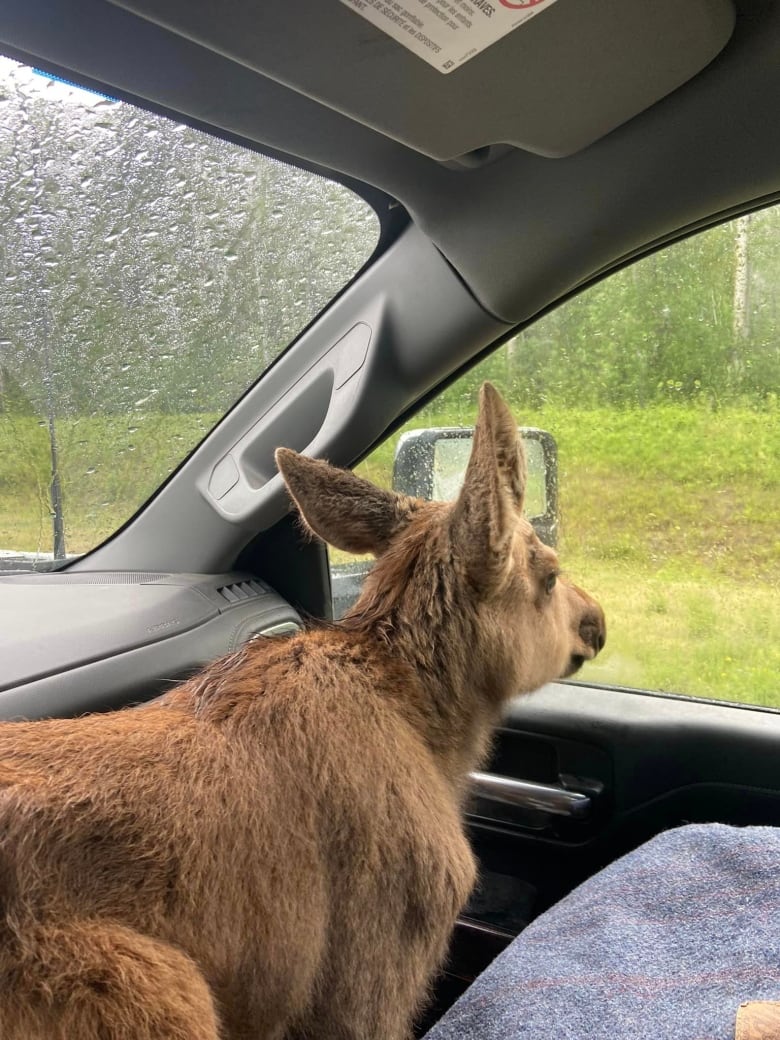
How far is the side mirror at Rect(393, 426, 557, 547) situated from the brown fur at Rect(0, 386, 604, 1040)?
29.0 inches

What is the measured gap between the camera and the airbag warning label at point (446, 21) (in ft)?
5.00

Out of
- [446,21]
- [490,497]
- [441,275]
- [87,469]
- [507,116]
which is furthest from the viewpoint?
[87,469]

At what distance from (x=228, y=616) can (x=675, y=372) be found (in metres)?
1.86

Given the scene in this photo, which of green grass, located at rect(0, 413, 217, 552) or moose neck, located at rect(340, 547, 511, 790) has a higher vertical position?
green grass, located at rect(0, 413, 217, 552)

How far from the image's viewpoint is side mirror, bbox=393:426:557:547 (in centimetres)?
304

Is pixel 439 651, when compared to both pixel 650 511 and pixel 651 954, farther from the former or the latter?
pixel 650 511

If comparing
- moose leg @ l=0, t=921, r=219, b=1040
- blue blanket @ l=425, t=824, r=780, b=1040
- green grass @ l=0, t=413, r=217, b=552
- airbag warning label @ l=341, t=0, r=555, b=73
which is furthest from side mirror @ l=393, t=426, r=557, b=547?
moose leg @ l=0, t=921, r=219, b=1040

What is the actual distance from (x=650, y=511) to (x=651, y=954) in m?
1.53

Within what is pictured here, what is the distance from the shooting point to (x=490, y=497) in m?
1.83

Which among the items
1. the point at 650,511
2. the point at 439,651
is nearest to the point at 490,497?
the point at 439,651

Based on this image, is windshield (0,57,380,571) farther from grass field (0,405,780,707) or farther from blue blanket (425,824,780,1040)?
blue blanket (425,824,780,1040)

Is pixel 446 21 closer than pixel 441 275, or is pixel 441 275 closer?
pixel 446 21

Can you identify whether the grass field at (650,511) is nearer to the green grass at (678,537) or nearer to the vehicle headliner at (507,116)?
the green grass at (678,537)

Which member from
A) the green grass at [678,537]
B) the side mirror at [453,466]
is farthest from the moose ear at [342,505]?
the green grass at [678,537]
